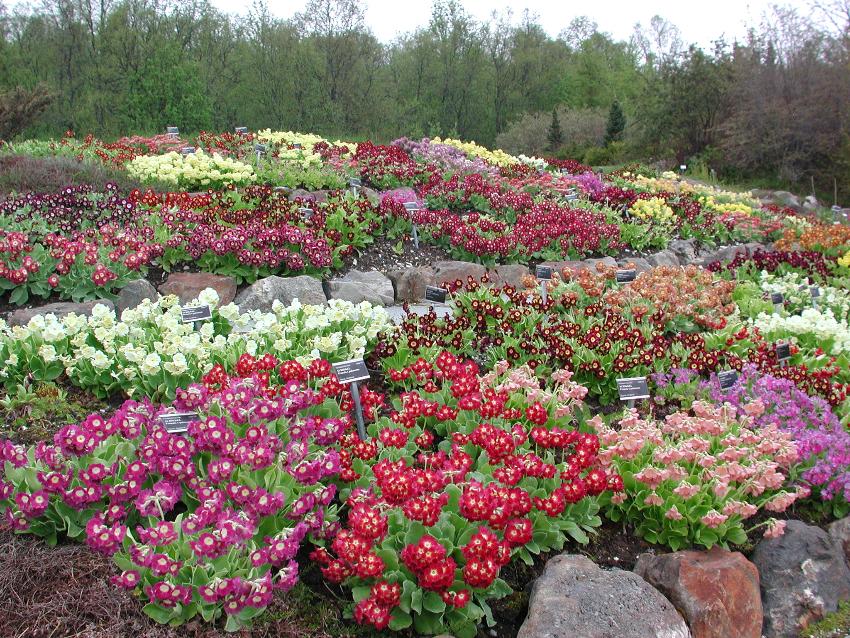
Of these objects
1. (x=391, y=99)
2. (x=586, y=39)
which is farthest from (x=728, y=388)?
(x=586, y=39)

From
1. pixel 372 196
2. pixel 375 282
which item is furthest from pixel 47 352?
pixel 372 196

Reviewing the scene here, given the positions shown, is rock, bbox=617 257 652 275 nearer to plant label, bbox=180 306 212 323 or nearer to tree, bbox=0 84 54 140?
plant label, bbox=180 306 212 323

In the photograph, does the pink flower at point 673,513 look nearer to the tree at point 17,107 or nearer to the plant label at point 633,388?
the plant label at point 633,388

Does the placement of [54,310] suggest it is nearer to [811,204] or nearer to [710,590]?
[710,590]

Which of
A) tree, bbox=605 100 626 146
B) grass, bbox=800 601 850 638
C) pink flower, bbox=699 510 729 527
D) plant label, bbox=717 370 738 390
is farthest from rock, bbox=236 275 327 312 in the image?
tree, bbox=605 100 626 146

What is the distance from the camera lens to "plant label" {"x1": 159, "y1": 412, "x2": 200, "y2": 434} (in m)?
3.67

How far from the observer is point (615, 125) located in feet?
106

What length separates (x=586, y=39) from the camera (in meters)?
50.7

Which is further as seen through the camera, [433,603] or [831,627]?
[831,627]

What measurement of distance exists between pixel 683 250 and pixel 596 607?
8.89 meters

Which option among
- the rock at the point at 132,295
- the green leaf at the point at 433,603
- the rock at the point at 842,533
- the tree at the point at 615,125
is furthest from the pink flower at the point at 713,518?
the tree at the point at 615,125

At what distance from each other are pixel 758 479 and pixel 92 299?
5.39m

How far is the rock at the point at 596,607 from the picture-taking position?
3062 mm

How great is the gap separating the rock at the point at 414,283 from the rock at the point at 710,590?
4598 mm
